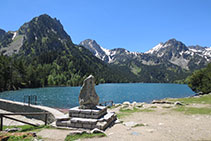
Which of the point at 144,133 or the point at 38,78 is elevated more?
the point at 38,78

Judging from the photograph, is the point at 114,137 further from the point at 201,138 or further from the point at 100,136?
the point at 201,138

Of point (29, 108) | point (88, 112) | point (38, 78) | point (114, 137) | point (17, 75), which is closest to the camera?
point (114, 137)

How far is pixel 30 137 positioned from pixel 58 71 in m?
148

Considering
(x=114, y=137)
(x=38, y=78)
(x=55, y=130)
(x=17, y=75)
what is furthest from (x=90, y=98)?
(x=38, y=78)

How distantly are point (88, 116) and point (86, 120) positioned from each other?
2.39ft

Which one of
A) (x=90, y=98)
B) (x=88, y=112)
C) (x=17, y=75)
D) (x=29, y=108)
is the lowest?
(x=29, y=108)

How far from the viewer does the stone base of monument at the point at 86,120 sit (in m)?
11.3

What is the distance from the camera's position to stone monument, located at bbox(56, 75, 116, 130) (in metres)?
11.4

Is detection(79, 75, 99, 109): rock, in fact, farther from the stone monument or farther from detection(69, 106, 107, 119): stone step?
detection(69, 106, 107, 119): stone step

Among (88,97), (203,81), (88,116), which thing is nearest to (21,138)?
(88,116)

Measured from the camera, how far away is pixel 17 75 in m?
87.1

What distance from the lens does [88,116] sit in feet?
40.2

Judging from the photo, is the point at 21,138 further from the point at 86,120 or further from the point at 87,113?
the point at 87,113

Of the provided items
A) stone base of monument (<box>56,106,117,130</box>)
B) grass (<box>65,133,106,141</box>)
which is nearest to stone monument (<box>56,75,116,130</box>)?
stone base of monument (<box>56,106,117,130</box>)
